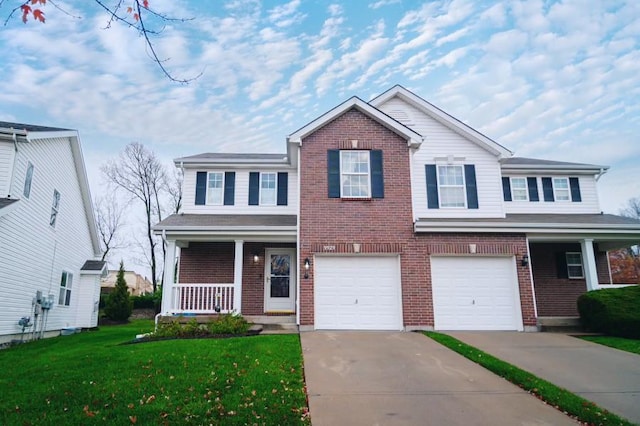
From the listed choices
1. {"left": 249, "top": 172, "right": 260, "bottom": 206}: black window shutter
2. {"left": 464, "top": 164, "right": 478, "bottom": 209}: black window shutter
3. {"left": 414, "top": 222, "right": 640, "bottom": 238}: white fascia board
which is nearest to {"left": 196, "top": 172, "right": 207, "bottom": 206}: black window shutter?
{"left": 249, "top": 172, "right": 260, "bottom": 206}: black window shutter

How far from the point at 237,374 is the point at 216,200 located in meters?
9.49

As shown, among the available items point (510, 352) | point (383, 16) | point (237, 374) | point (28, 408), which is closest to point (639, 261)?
point (510, 352)

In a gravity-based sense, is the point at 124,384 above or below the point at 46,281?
below

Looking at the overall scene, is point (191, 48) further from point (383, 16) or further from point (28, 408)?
point (28, 408)

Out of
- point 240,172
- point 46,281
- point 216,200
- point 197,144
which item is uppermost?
point 197,144

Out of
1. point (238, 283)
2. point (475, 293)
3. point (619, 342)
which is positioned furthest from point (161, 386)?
point (619, 342)

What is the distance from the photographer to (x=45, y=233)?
47.0 feet

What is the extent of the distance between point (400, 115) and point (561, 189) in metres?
7.08

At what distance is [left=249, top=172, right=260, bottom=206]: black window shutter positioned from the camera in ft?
49.4

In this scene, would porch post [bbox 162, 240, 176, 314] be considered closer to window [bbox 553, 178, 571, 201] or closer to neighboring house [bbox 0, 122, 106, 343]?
neighboring house [bbox 0, 122, 106, 343]

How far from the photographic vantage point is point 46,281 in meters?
14.6

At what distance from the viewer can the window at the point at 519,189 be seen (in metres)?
15.6

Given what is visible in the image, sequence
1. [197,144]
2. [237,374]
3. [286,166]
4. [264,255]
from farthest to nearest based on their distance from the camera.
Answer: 1. [197,144]
2. [286,166]
3. [264,255]
4. [237,374]

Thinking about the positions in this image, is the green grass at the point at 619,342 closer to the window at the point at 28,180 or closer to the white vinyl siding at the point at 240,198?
the white vinyl siding at the point at 240,198
